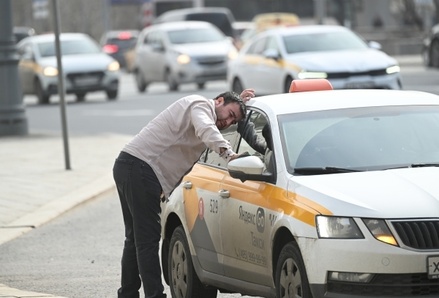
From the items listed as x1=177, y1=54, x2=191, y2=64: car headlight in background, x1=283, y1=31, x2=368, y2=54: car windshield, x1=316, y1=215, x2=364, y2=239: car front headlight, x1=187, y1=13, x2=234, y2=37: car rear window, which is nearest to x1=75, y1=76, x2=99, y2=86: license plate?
x1=177, y1=54, x2=191, y2=64: car headlight in background

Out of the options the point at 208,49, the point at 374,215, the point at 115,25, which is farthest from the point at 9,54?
the point at 115,25

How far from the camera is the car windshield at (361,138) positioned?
8.16m

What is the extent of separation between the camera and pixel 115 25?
3605 inches

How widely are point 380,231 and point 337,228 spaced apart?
0.23 metres

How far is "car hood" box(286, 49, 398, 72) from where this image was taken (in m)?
23.6

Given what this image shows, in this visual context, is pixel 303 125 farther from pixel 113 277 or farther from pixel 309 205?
pixel 113 277

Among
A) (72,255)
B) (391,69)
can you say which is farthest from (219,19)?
(72,255)

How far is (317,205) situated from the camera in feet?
24.7

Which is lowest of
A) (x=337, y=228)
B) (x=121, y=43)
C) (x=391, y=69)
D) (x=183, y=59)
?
(x=121, y=43)

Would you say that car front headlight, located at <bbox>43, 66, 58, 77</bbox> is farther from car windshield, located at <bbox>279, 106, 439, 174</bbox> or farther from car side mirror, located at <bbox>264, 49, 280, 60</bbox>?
car windshield, located at <bbox>279, 106, 439, 174</bbox>

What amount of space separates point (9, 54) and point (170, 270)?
50.3 feet

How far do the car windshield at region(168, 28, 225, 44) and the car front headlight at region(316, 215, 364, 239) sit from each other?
31.4 meters

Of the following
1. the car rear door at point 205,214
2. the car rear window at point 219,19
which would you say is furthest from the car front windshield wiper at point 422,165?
the car rear window at point 219,19

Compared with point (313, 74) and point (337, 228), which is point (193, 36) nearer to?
point (313, 74)
